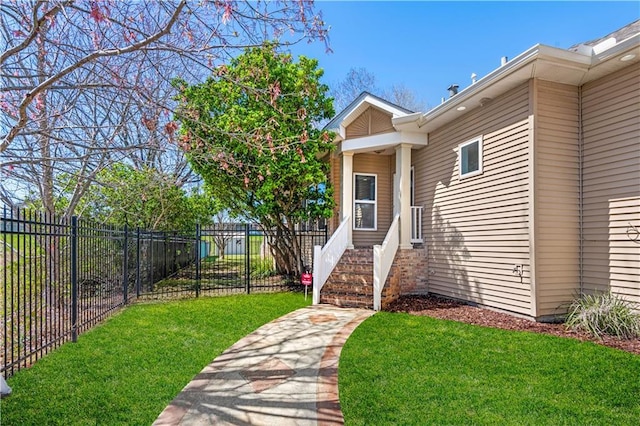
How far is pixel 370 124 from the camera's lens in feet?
32.3

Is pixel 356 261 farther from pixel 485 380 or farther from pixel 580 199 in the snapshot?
pixel 485 380

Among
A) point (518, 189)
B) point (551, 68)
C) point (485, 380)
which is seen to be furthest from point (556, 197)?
point (485, 380)

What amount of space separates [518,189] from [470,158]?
5.64 ft

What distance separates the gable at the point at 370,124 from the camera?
9.60m

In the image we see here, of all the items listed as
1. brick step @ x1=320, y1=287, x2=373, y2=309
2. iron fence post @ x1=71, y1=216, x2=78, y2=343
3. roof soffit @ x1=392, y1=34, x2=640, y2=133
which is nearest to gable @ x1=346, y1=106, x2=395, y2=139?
roof soffit @ x1=392, y1=34, x2=640, y2=133

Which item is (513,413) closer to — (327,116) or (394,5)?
(394,5)

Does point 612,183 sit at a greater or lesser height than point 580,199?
greater

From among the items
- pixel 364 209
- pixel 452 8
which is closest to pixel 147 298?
pixel 364 209

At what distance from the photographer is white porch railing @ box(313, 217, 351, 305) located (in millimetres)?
8344

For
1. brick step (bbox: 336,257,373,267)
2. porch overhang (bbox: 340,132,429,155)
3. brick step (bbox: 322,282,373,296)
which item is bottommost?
brick step (bbox: 322,282,373,296)

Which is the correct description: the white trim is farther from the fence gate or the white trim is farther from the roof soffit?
the fence gate

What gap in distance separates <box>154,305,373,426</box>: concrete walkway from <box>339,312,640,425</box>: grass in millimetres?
237

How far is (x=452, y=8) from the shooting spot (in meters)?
7.84

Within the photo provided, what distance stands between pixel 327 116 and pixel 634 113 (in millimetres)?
6833
